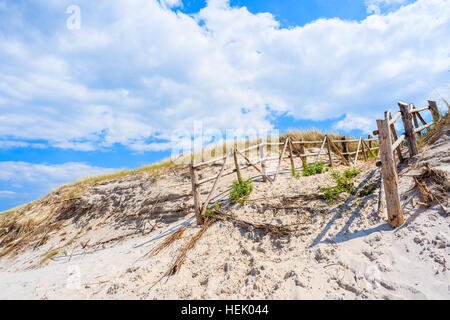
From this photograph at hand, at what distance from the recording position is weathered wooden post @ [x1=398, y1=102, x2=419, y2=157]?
6172mm

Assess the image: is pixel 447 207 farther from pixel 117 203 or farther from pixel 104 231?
pixel 117 203

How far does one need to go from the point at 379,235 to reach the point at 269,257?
1891 mm

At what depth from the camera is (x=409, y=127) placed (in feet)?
20.2

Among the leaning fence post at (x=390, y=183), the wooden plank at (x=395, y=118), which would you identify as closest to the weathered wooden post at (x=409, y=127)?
the wooden plank at (x=395, y=118)

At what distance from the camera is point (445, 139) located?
20.5 feet

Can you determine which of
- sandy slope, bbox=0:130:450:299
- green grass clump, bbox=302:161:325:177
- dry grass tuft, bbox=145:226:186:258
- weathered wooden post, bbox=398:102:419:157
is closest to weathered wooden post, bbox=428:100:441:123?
Answer: sandy slope, bbox=0:130:450:299

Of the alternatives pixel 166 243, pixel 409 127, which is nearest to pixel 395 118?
pixel 409 127

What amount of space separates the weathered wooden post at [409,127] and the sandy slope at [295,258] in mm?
250

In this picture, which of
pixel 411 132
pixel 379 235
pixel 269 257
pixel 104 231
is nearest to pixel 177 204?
pixel 104 231

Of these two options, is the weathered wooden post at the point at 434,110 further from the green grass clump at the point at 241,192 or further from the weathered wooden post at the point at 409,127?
the green grass clump at the point at 241,192

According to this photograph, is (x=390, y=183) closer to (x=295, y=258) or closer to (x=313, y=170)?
(x=295, y=258)

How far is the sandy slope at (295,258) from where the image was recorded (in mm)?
3678

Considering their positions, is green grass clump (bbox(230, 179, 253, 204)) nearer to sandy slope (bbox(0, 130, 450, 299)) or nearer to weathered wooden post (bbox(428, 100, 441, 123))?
sandy slope (bbox(0, 130, 450, 299))
